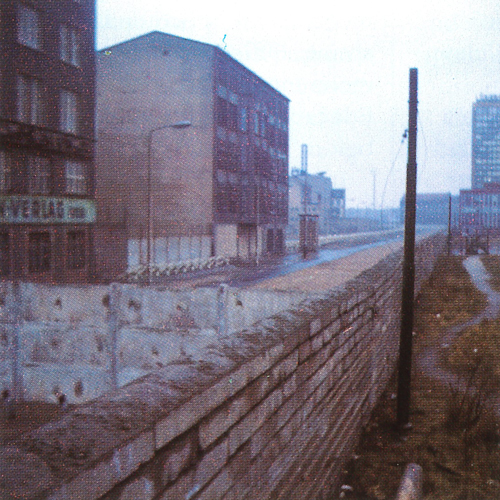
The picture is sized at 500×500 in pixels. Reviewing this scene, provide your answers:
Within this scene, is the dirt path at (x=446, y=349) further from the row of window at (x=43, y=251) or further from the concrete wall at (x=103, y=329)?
the row of window at (x=43, y=251)

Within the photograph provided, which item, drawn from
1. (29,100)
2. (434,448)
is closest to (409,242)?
(434,448)

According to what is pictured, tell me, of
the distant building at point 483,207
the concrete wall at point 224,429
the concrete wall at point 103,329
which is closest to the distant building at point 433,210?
the distant building at point 483,207

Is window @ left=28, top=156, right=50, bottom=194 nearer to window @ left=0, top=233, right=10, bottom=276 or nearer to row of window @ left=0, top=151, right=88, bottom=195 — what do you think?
row of window @ left=0, top=151, right=88, bottom=195

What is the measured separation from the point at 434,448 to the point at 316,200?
91569 mm

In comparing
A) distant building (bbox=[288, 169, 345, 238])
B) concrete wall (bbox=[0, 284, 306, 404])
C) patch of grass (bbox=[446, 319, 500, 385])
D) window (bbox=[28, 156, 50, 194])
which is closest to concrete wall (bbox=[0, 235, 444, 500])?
concrete wall (bbox=[0, 284, 306, 404])

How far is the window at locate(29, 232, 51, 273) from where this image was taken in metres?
21.3

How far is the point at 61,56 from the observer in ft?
74.5

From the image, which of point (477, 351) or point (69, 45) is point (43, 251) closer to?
point (69, 45)

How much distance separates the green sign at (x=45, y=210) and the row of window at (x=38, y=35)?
665 centimetres

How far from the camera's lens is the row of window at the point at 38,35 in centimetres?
2047

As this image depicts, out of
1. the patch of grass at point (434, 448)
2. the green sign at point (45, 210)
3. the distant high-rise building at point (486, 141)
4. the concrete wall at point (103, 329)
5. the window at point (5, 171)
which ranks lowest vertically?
the patch of grass at point (434, 448)

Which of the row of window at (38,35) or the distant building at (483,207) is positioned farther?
the distant building at (483,207)

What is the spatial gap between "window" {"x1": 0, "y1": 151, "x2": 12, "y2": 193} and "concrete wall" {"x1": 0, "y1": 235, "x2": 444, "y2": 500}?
18.3 meters

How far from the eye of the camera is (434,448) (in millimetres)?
7676
